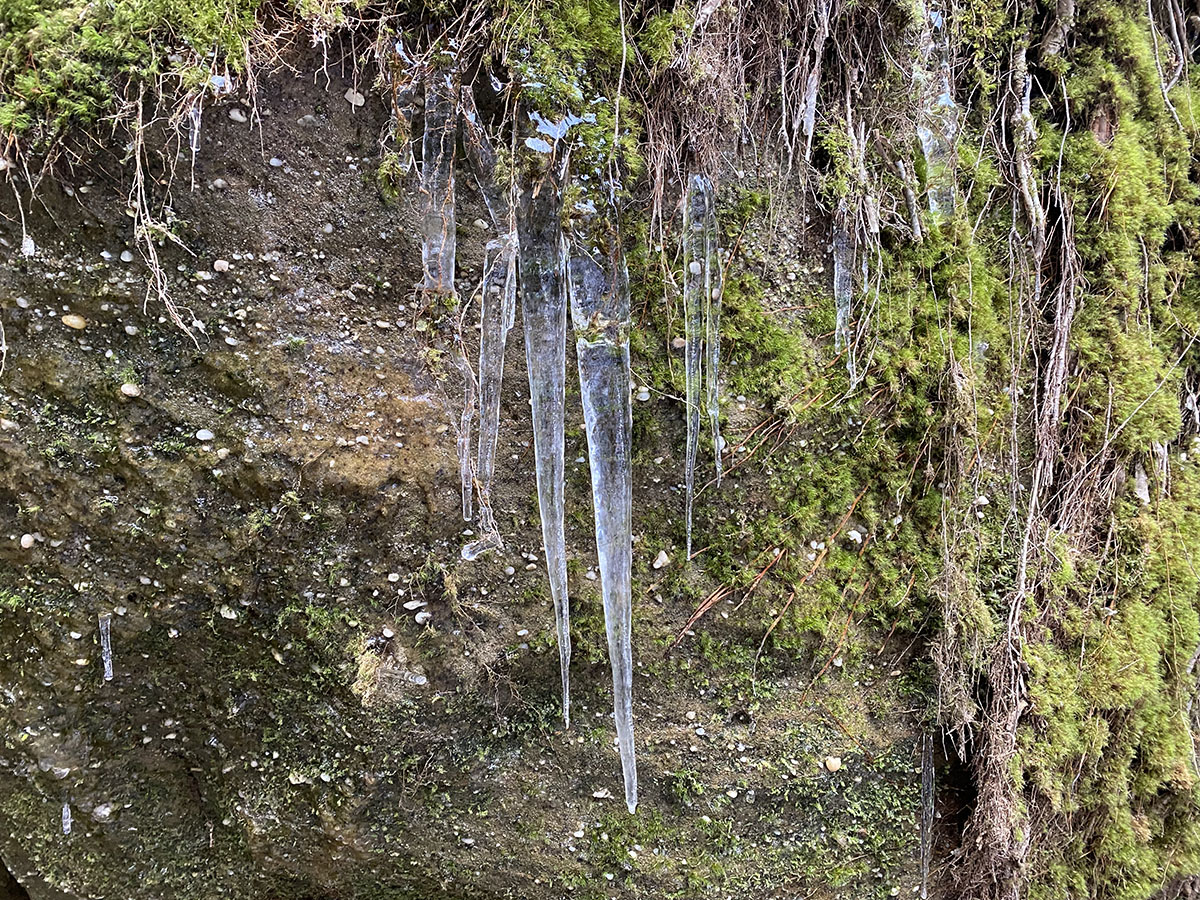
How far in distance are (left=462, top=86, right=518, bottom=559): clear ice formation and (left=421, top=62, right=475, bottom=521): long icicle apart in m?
0.06

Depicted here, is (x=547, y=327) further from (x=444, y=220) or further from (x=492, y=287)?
(x=444, y=220)

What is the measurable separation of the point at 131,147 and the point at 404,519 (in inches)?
59.9

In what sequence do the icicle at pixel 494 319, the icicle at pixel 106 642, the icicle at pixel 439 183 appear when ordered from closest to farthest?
1. the icicle at pixel 439 183
2. the icicle at pixel 494 319
3. the icicle at pixel 106 642

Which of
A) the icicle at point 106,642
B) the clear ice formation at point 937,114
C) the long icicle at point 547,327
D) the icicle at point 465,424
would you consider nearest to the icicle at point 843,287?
the clear ice formation at point 937,114

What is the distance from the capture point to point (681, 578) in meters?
2.52

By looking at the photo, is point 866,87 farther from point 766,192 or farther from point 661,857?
point 661,857

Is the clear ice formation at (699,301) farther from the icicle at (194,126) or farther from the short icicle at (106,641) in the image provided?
the short icicle at (106,641)

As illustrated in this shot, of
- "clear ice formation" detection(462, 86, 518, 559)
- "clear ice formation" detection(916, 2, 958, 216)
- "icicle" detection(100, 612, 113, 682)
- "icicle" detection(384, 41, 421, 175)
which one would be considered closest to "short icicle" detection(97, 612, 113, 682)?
"icicle" detection(100, 612, 113, 682)

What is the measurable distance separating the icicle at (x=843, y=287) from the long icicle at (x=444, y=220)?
57.7 inches

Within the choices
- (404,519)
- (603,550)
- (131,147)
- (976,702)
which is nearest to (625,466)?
(603,550)

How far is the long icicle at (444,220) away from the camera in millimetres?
2111

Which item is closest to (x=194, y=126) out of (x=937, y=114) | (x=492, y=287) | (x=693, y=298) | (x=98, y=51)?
(x=98, y=51)

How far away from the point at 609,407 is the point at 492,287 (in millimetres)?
609

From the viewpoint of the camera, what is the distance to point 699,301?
2330mm
